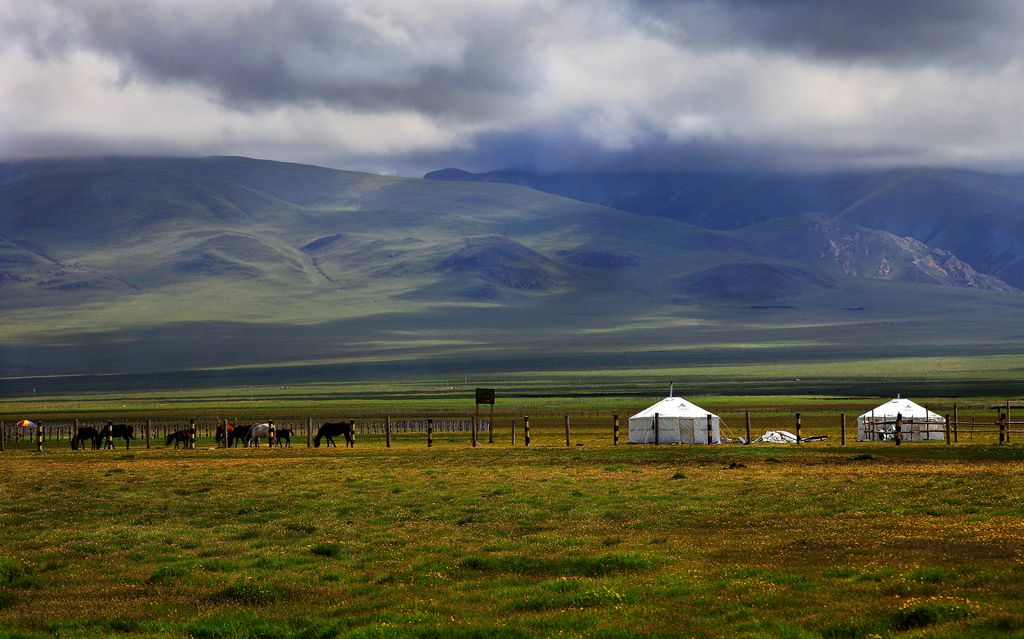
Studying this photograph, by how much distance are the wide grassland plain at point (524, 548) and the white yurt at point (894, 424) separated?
1861 cm

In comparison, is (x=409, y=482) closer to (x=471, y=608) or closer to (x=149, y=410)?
(x=471, y=608)

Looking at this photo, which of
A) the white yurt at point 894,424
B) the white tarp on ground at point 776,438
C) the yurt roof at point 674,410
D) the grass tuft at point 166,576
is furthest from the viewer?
the yurt roof at point 674,410

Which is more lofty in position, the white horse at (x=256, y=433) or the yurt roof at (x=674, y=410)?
the yurt roof at (x=674, y=410)

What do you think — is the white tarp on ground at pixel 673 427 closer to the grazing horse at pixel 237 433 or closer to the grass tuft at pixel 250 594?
the grazing horse at pixel 237 433

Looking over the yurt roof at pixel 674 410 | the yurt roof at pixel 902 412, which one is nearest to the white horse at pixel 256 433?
the yurt roof at pixel 674 410

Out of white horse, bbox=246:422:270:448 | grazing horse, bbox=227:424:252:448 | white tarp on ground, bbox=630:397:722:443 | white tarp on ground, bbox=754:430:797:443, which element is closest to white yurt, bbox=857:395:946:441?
white tarp on ground, bbox=754:430:797:443

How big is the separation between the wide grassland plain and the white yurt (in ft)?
61.0

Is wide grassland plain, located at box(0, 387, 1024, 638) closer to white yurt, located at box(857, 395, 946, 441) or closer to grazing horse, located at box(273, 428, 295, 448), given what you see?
white yurt, located at box(857, 395, 946, 441)

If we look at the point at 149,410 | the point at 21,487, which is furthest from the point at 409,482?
the point at 149,410

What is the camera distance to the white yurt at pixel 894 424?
6147 centimetres

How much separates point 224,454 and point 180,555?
32.2 meters

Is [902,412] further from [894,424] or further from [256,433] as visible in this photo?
[256,433]

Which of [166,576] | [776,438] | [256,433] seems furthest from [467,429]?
[166,576]

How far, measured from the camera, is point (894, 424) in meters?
62.7
